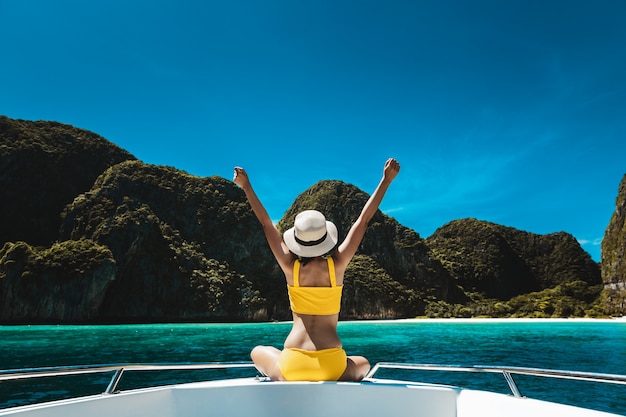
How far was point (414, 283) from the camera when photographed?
87.5 meters

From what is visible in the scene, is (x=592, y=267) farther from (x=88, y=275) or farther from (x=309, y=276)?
(x=309, y=276)

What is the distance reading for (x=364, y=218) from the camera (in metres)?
2.51

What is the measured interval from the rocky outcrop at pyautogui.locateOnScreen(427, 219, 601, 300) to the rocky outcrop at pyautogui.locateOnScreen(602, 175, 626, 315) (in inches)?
1683

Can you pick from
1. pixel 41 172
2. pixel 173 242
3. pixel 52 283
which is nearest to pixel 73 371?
pixel 52 283

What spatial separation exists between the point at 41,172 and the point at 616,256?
Result: 8607cm

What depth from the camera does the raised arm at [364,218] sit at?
243cm

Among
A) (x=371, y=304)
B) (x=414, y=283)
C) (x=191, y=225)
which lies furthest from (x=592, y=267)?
(x=191, y=225)

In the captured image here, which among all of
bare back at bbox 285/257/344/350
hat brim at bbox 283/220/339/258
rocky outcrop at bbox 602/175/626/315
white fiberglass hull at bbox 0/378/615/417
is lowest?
white fiberglass hull at bbox 0/378/615/417

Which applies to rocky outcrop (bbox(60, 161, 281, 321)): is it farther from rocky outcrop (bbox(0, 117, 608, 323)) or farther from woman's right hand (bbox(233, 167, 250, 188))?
woman's right hand (bbox(233, 167, 250, 188))

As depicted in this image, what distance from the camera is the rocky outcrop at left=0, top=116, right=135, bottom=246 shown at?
225 feet

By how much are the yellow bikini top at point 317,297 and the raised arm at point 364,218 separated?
0.13 meters

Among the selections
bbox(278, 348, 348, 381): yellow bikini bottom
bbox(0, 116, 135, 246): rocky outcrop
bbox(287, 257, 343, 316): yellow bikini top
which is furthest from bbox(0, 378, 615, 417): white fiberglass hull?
bbox(0, 116, 135, 246): rocky outcrop

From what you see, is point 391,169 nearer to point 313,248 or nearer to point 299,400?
point 313,248

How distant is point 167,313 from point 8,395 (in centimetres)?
6072
